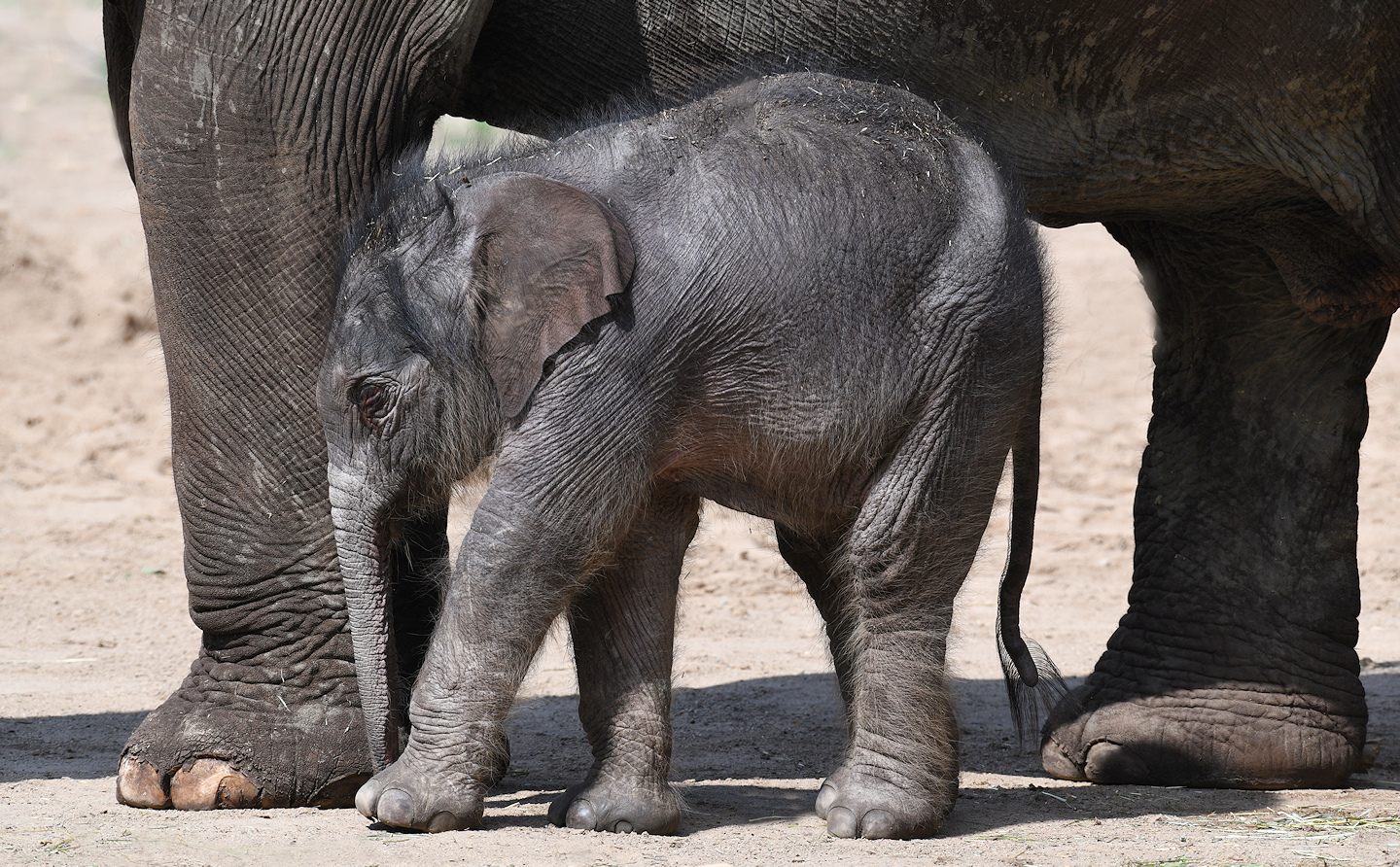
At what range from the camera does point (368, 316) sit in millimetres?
3109

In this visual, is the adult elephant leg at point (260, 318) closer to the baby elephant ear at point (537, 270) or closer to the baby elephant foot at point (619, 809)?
the baby elephant ear at point (537, 270)

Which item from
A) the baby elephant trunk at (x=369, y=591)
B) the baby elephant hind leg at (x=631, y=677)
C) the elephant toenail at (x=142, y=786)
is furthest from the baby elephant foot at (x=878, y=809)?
the elephant toenail at (x=142, y=786)

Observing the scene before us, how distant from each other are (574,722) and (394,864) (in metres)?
1.93

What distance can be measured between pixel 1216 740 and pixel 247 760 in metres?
2.19

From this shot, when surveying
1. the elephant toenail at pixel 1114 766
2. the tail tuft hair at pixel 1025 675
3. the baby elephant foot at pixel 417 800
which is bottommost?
the baby elephant foot at pixel 417 800

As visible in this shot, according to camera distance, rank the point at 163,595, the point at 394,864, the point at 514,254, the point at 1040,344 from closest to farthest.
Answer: the point at 394,864 < the point at 514,254 < the point at 1040,344 < the point at 163,595

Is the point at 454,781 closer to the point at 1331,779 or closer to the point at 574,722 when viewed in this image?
the point at 574,722

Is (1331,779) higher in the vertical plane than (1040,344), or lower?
lower

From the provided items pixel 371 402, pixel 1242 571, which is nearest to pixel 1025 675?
pixel 1242 571

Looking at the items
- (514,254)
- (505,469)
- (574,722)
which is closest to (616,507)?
→ (505,469)

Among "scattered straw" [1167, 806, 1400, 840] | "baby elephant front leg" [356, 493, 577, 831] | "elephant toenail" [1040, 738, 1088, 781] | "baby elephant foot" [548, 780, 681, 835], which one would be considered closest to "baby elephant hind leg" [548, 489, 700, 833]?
"baby elephant foot" [548, 780, 681, 835]

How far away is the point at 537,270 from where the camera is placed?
3.02 meters

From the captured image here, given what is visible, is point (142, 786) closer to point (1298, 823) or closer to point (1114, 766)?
point (1114, 766)

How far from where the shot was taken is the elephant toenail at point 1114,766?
403cm
